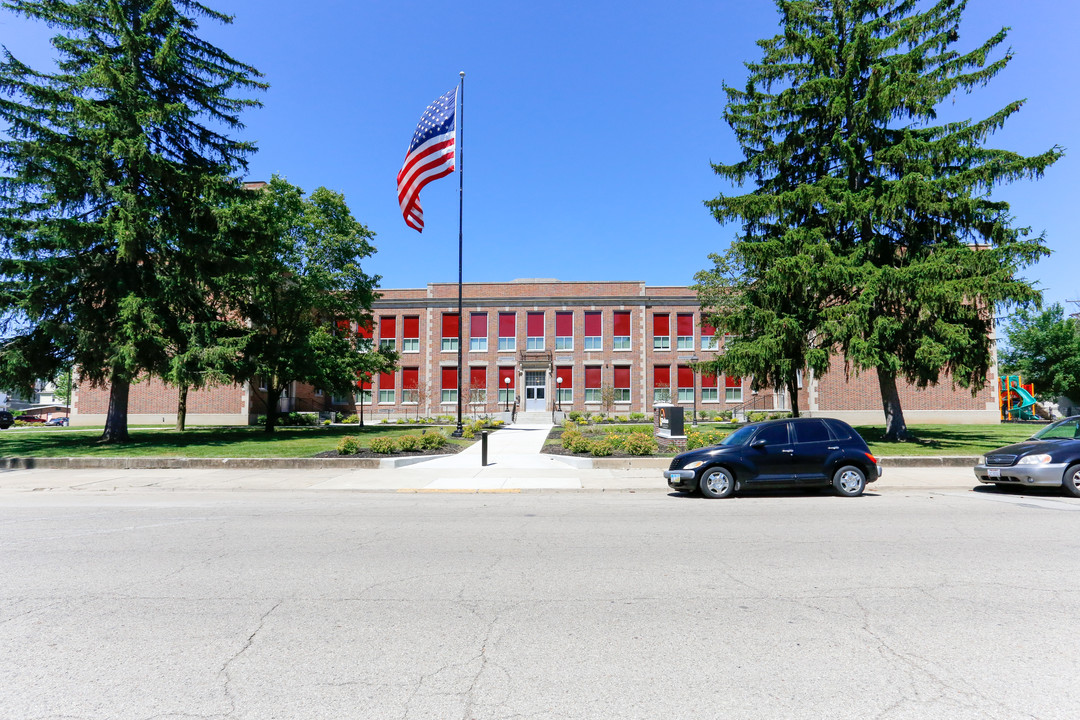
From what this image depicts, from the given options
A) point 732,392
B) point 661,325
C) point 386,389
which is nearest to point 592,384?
point 661,325

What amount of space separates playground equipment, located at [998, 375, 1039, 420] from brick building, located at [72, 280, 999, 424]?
2037cm

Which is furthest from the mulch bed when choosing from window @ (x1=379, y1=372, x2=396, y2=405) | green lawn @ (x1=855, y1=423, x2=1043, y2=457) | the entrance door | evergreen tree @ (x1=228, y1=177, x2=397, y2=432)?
window @ (x1=379, y1=372, x2=396, y2=405)

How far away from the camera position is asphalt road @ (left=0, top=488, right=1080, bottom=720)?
3.24m

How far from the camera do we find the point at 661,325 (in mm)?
50219

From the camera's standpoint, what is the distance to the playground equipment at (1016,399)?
46.8 metres

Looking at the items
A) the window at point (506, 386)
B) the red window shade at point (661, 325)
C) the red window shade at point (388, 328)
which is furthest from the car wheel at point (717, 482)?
the red window shade at point (388, 328)

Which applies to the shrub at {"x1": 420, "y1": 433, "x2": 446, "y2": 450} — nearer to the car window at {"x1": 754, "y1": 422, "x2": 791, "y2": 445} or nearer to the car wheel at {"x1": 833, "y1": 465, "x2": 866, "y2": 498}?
the car window at {"x1": 754, "y1": 422, "x2": 791, "y2": 445}

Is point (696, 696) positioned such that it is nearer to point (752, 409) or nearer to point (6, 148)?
point (6, 148)

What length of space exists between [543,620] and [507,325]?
46.0 m

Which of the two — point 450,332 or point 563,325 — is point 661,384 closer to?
point 563,325

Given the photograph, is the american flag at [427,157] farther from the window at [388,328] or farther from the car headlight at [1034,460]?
the window at [388,328]

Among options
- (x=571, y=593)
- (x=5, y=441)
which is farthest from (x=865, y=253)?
(x=5, y=441)

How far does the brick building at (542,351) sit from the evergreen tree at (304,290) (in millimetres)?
15777

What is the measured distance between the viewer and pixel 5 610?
473cm
